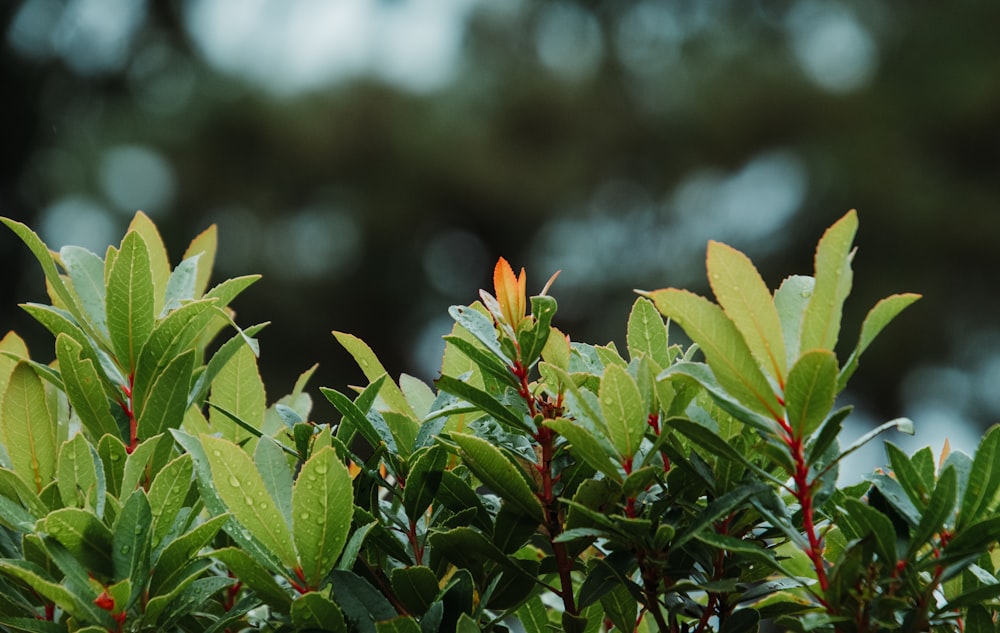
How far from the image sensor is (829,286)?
50 centimetres

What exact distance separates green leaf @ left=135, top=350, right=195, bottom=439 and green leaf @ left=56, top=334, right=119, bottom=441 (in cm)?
2

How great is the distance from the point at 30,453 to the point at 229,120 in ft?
26.9

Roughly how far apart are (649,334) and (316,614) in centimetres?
27

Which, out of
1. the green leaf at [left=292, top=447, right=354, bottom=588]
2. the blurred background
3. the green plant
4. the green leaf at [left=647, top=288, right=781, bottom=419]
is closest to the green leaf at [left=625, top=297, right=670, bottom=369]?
the green plant

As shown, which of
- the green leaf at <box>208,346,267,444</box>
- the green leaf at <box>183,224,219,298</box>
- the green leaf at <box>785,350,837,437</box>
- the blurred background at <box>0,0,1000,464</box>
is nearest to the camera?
the green leaf at <box>785,350,837,437</box>

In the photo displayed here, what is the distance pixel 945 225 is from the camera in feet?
25.5

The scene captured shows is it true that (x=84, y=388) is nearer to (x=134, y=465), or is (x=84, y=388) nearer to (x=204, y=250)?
(x=134, y=465)

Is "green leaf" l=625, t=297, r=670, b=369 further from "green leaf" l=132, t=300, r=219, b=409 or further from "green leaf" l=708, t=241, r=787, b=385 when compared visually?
"green leaf" l=132, t=300, r=219, b=409

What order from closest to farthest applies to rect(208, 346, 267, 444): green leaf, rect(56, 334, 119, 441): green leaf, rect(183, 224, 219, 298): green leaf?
rect(56, 334, 119, 441): green leaf → rect(208, 346, 267, 444): green leaf → rect(183, 224, 219, 298): green leaf

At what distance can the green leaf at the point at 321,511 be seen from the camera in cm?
50

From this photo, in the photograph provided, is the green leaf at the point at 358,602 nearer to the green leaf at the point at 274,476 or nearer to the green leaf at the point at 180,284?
the green leaf at the point at 274,476

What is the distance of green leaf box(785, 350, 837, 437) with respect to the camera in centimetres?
48

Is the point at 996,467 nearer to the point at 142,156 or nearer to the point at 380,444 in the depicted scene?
the point at 380,444

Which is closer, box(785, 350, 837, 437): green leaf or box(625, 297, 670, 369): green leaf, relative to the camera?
box(785, 350, 837, 437): green leaf
